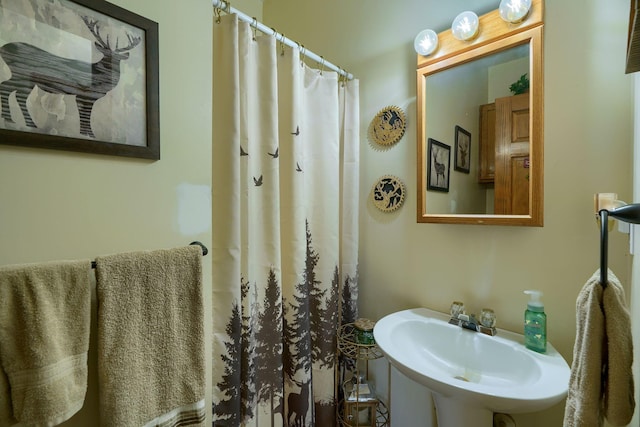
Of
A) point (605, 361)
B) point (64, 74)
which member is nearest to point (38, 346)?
point (64, 74)

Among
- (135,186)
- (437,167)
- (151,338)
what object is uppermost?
(437,167)

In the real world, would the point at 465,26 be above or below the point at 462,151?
above

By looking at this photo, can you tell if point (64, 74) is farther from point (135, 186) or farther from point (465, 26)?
point (465, 26)

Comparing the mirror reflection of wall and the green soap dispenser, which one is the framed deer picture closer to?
the mirror reflection of wall

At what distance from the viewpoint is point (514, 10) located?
100 centimetres

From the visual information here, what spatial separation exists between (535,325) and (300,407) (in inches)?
39.9

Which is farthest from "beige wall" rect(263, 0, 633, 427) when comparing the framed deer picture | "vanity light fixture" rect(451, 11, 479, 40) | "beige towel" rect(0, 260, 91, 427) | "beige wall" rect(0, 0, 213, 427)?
"beige towel" rect(0, 260, 91, 427)

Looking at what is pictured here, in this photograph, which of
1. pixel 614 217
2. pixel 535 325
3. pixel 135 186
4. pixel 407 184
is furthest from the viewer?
pixel 407 184

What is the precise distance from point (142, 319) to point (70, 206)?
0.31 m

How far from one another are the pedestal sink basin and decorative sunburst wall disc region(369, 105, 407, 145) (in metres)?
0.87

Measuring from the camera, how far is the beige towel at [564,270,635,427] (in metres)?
0.42

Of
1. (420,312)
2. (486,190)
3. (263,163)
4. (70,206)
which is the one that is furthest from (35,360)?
(486,190)

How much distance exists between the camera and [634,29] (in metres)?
0.39

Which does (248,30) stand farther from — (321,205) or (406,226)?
(406,226)
